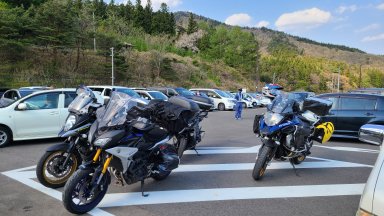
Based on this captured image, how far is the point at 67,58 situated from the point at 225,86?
2698 centimetres

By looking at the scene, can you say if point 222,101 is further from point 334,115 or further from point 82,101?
point 82,101

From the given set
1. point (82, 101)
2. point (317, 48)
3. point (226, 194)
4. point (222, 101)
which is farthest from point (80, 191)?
point (317, 48)

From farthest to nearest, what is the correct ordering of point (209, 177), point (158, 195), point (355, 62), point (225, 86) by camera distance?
point (355, 62) < point (225, 86) < point (209, 177) < point (158, 195)

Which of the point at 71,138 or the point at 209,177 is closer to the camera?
the point at 71,138

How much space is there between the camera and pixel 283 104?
6270 millimetres

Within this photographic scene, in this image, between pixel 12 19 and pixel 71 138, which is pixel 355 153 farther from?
pixel 12 19

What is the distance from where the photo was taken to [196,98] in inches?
366

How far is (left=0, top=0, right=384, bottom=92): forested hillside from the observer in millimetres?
34312

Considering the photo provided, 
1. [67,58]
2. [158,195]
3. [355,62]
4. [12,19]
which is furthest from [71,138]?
[355,62]

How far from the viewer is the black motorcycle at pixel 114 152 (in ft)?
14.4

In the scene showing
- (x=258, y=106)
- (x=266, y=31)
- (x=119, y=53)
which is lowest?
(x=258, y=106)

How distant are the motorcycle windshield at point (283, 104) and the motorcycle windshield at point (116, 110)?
8.78ft

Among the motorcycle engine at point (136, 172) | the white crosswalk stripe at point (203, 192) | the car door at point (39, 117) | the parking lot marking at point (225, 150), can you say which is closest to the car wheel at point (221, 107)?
the parking lot marking at point (225, 150)

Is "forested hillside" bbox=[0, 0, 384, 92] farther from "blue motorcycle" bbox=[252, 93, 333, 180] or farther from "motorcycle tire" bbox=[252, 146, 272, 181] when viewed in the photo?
"motorcycle tire" bbox=[252, 146, 272, 181]
